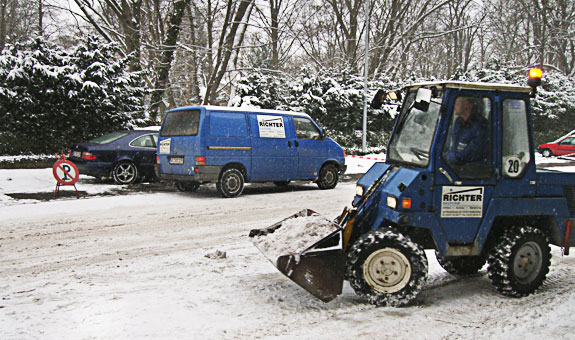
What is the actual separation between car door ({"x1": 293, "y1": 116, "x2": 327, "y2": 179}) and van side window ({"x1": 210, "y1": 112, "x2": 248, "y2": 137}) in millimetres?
1501

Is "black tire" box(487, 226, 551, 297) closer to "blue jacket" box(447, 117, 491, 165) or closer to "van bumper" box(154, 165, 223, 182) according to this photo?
"blue jacket" box(447, 117, 491, 165)

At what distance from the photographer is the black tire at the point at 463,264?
538cm

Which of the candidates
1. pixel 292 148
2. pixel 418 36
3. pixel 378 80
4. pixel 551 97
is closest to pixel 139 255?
pixel 292 148

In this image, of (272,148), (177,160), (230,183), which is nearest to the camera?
(177,160)

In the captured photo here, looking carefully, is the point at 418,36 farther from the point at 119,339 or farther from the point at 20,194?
the point at 119,339

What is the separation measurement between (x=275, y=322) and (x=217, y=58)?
17689mm

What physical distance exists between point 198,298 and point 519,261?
10.5ft

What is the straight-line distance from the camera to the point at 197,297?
4551mm

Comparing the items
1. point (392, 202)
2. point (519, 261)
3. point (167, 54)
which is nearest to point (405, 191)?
point (392, 202)

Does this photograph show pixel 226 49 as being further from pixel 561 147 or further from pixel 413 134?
pixel 561 147

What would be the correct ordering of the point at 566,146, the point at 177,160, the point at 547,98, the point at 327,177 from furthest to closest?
the point at 547,98 → the point at 566,146 → the point at 327,177 → the point at 177,160

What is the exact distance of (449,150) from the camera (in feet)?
14.9

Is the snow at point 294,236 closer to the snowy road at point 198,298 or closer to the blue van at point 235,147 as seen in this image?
the snowy road at point 198,298

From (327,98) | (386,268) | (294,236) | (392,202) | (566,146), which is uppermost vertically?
(327,98)
